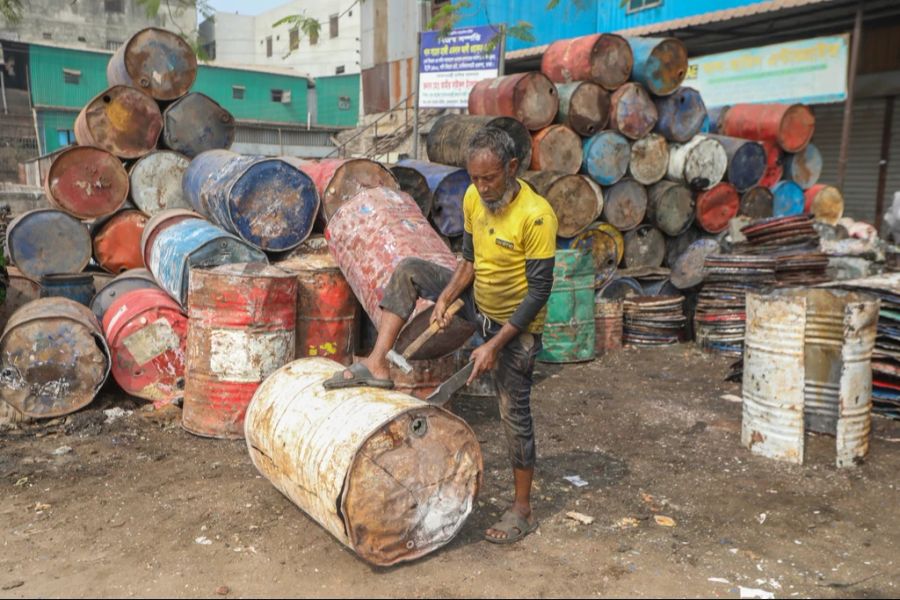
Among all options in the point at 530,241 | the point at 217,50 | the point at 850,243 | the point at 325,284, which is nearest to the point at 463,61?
the point at 850,243

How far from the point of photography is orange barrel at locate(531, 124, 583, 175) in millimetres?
8241

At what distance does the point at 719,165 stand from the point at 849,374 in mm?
4995

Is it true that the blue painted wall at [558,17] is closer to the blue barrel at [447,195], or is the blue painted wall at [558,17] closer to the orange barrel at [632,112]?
the orange barrel at [632,112]

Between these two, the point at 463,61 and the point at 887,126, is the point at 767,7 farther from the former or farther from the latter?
the point at 463,61

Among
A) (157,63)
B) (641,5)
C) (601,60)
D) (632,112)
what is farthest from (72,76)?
(632,112)

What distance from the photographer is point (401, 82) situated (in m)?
21.7

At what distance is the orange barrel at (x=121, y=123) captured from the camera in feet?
24.0

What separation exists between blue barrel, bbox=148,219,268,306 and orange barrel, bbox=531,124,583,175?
12.4ft

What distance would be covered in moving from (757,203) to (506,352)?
711 centimetres

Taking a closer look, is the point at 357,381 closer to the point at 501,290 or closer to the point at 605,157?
the point at 501,290

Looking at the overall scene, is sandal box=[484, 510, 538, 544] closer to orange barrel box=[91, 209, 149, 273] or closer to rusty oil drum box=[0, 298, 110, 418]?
rusty oil drum box=[0, 298, 110, 418]

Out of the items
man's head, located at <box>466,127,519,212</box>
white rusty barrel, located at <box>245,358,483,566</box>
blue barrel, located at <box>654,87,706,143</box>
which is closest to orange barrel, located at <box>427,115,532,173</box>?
blue barrel, located at <box>654,87,706,143</box>

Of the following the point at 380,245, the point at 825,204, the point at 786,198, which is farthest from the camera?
the point at 825,204

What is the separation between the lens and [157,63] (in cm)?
784
